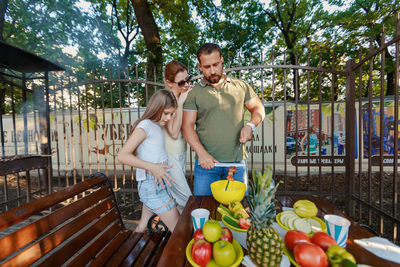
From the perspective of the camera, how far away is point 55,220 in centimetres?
123

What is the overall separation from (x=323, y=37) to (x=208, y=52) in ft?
29.3

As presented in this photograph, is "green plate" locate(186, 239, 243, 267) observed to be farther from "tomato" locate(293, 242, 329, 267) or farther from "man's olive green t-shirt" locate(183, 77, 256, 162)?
"man's olive green t-shirt" locate(183, 77, 256, 162)

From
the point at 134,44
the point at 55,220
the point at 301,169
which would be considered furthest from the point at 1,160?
the point at 134,44

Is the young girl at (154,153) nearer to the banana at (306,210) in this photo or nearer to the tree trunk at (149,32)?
the banana at (306,210)

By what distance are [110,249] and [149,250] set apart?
12.4 inches

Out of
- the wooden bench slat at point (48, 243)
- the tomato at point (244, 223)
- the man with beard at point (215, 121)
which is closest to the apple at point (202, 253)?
the tomato at point (244, 223)

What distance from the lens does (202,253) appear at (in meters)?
0.90

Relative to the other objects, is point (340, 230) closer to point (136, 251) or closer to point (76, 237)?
point (136, 251)

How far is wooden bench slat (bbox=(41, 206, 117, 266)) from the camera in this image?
3.78 feet

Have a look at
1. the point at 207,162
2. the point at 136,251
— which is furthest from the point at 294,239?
A: the point at 136,251

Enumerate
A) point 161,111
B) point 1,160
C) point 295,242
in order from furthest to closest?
1. point 1,160
2. point 161,111
3. point 295,242

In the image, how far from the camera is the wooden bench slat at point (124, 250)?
1389 mm

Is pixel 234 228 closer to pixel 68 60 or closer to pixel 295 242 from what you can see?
pixel 295 242

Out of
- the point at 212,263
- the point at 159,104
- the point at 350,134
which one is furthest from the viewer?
the point at 350,134
